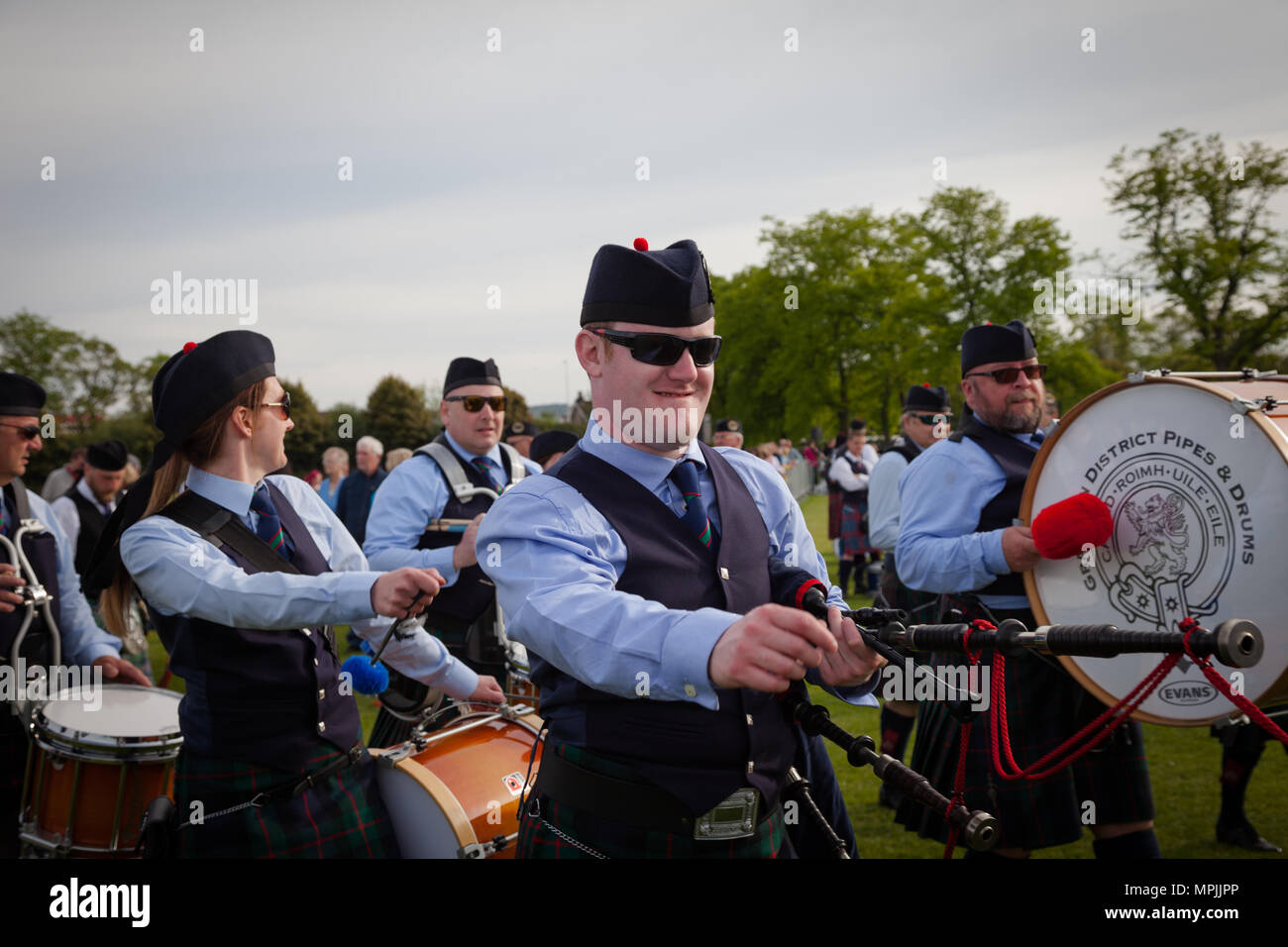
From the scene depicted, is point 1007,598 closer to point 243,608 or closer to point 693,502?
point 693,502

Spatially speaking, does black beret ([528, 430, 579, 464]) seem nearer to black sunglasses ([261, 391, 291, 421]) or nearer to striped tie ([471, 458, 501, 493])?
striped tie ([471, 458, 501, 493])

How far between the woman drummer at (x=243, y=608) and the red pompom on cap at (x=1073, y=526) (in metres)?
2.04

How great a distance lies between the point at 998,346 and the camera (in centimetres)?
398

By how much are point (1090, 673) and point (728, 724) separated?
6.41 feet

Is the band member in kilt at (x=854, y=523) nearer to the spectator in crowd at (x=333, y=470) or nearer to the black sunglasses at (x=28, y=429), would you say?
the spectator in crowd at (x=333, y=470)

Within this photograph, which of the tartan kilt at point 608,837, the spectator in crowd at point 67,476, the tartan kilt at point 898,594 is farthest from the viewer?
the spectator in crowd at point 67,476

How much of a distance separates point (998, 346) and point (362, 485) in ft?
26.9

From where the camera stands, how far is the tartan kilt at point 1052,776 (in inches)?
139

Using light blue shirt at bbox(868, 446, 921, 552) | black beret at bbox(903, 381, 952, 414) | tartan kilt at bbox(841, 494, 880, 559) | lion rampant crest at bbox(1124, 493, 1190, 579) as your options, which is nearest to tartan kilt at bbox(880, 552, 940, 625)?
light blue shirt at bbox(868, 446, 921, 552)

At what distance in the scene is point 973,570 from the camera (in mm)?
3561

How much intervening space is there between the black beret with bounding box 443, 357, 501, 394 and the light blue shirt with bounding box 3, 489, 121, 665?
191 cm

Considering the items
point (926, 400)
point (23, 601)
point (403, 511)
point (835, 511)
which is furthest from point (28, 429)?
point (835, 511)

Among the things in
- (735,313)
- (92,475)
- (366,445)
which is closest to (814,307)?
(735,313)

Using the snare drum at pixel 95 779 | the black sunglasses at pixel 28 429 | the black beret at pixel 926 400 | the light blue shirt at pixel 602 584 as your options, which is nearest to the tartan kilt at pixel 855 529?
the black beret at pixel 926 400
